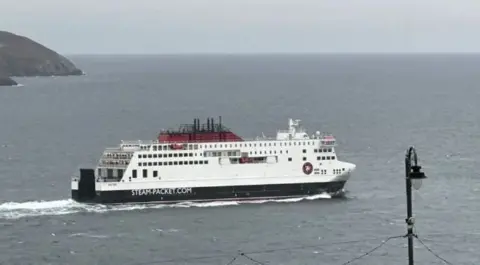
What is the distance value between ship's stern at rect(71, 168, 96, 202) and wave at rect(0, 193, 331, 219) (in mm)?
552

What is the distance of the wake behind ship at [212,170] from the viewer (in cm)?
7344

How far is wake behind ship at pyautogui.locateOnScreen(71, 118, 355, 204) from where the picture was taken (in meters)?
73.4

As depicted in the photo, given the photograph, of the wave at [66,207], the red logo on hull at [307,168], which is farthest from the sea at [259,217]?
the red logo on hull at [307,168]

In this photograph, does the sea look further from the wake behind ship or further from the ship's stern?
the wake behind ship

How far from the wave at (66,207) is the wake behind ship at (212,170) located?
2.04ft

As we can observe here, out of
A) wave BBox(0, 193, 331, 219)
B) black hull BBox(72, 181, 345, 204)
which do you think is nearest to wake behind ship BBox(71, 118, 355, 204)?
black hull BBox(72, 181, 345, 204)

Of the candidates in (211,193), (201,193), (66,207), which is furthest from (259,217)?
(66,207)

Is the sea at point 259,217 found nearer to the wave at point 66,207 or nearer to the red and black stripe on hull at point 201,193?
the wave at point 66,207

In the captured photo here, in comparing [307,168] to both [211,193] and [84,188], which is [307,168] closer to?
[211,193]

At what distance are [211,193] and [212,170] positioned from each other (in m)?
1.75

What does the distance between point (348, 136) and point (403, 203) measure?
49170 mm

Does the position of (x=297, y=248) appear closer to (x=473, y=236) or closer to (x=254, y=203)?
(x=473, y=236)

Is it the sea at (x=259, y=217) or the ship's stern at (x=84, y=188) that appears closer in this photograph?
the sea at (x=259, y=217)

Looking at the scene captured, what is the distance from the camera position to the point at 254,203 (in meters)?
73.4
